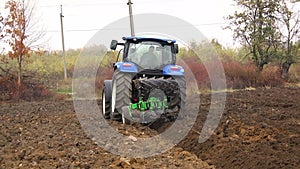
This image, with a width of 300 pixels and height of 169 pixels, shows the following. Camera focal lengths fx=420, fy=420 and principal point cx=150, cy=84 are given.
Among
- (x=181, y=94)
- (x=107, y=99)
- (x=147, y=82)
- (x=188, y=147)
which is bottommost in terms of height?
(x=188, y=147)

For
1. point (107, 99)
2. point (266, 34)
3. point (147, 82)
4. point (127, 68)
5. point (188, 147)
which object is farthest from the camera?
point (266, 34)

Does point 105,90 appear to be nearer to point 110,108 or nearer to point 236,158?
point 110,108

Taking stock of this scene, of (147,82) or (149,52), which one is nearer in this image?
(147,82)

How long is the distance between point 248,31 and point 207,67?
17.6 ft

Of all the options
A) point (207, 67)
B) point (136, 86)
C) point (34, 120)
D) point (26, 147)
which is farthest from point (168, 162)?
point (207, 67)

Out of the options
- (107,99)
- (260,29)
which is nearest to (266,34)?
(260,29)

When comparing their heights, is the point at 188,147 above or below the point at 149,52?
below

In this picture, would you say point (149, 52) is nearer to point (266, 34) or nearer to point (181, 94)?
point (181, 94)

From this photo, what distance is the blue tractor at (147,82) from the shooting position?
8.41m

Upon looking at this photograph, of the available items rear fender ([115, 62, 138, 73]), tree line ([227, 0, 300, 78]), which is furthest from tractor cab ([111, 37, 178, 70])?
tree line ([227, 0, 300, 78])

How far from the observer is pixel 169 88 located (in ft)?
27.7

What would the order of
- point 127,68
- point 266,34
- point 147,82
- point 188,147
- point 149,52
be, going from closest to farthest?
point 188,147, point 147,82, point 127,68, point 149,52, point 266,34

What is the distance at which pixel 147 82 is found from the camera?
27.3 ft

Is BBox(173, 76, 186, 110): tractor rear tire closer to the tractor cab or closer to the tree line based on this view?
the tractor cab
